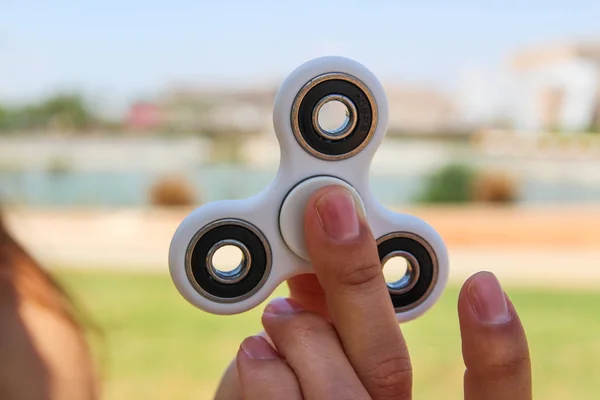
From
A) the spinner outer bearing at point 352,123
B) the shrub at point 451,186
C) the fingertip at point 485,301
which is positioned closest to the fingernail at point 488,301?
the fingertip at point 485,301

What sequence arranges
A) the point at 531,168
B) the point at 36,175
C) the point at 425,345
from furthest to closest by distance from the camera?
1. the point at 531,168
2. the point at 36,175
3. the point at 425,345

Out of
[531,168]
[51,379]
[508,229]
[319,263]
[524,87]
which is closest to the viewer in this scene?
[319,263]

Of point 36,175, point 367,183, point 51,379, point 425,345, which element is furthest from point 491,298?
point 36,175

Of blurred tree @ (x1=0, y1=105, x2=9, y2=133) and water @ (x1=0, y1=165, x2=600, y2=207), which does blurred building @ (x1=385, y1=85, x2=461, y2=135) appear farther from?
blurred tree @ (x1=0, y1=105, x2=9, y2=133)

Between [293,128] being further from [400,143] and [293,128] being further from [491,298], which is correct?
[400,143]

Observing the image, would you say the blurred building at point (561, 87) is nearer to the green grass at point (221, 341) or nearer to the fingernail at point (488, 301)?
the green grass at point (221, 341)

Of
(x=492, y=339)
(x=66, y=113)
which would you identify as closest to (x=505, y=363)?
(x=492, y=339)
